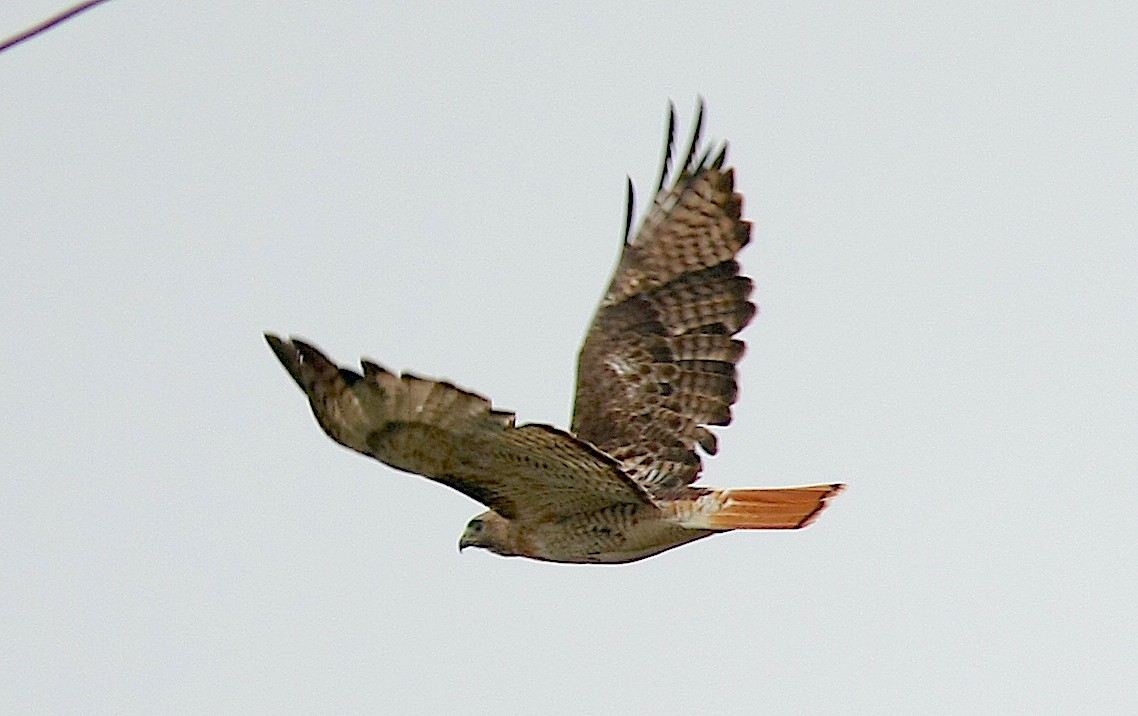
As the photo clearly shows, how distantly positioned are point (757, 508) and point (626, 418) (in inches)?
51.0

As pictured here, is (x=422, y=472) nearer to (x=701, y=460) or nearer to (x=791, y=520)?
(x=791, y=520)

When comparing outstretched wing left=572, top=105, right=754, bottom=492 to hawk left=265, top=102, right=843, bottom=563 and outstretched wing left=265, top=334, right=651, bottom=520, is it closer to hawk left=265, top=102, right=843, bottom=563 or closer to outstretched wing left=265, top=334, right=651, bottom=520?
hawk left=265, top=102, right=843, bottom=563

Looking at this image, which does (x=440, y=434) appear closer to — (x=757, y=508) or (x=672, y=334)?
(x=757, y=508)

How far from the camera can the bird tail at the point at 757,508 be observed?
614 centimetres

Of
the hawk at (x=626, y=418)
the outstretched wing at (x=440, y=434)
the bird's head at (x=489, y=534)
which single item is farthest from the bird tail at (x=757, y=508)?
the bird's head at (x=489, y=534)

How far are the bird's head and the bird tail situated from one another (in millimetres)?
774

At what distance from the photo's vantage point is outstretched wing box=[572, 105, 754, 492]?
736 centimetres

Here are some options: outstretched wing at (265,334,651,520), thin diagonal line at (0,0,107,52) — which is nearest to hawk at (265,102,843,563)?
outstretched wing at (265,334,651,520)

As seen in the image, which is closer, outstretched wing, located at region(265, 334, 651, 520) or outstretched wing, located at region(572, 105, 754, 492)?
outstretched wing, located at region(265, 334, 651, 520)

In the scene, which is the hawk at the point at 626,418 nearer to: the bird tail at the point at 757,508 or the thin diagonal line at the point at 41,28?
the bird tail at the point at 757,508

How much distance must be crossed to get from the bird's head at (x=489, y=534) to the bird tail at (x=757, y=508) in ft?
2.54

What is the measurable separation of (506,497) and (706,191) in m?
A: 2.59

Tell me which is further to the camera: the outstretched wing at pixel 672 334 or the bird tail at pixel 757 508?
the outstretched wing at pixel 672 334

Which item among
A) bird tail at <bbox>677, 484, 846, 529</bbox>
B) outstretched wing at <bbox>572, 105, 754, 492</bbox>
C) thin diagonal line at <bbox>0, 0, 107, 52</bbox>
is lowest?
thin diagonal line at <bbox>0, 0, 107, 52</bbox>
